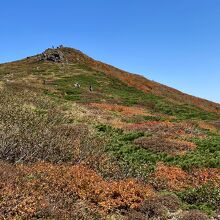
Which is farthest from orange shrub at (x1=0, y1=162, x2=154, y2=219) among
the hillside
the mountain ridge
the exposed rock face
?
the exposed rock face

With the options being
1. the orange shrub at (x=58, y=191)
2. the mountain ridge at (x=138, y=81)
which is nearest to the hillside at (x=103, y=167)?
the orange shrub at (x=58, y=191)

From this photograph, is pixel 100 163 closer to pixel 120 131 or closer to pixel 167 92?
pixel 120 131

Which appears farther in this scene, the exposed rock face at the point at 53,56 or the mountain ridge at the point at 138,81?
the exposed rock face at the point at 53,56

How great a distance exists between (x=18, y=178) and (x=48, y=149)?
629cm

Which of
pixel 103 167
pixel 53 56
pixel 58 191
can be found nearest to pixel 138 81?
pixel 53 56

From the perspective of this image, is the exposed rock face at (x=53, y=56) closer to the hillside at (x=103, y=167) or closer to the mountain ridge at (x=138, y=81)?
the mountain ridge at (x=138, y=81)

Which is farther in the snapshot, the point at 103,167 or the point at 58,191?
the point at 103,167

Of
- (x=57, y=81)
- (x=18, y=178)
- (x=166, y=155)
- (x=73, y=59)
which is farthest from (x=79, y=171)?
(x=73, y=59)

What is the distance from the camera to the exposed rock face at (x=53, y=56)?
302 feet

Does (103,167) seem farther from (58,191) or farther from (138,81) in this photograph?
(138,81)

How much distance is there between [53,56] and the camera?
306ft

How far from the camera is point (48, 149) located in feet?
70.7

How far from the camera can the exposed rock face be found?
91938 millimetres

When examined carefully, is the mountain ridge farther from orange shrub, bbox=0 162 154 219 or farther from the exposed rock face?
orange shrub, bbox=0 162 154 219
